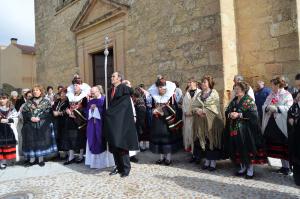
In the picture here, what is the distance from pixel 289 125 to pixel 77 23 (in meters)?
9.01

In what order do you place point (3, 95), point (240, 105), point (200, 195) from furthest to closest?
point (3, 95)
point (240, 105)
point (200, 195)

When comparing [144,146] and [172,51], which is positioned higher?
[172,51]

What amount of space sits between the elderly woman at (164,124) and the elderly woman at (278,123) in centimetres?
157

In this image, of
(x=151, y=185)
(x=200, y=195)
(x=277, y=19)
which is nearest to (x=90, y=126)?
(x=151, y=185)

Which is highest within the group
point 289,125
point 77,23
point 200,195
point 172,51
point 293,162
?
point 77,23

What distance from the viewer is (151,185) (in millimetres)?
4766

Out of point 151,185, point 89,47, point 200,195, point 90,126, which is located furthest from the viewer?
point 89,47

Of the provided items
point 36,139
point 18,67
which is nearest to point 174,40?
point 36,139

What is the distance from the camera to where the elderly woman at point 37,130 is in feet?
21.0

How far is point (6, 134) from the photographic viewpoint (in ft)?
21.2

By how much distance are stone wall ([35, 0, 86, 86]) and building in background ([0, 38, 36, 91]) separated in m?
15.3

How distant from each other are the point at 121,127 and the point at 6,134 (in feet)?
8.19

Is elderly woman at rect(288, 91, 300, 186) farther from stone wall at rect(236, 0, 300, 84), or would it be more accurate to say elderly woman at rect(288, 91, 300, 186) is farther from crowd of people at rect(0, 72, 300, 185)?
stone wall at rect(236, 0, 300, 84)

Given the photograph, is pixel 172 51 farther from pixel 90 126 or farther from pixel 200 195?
pixel 200 195
